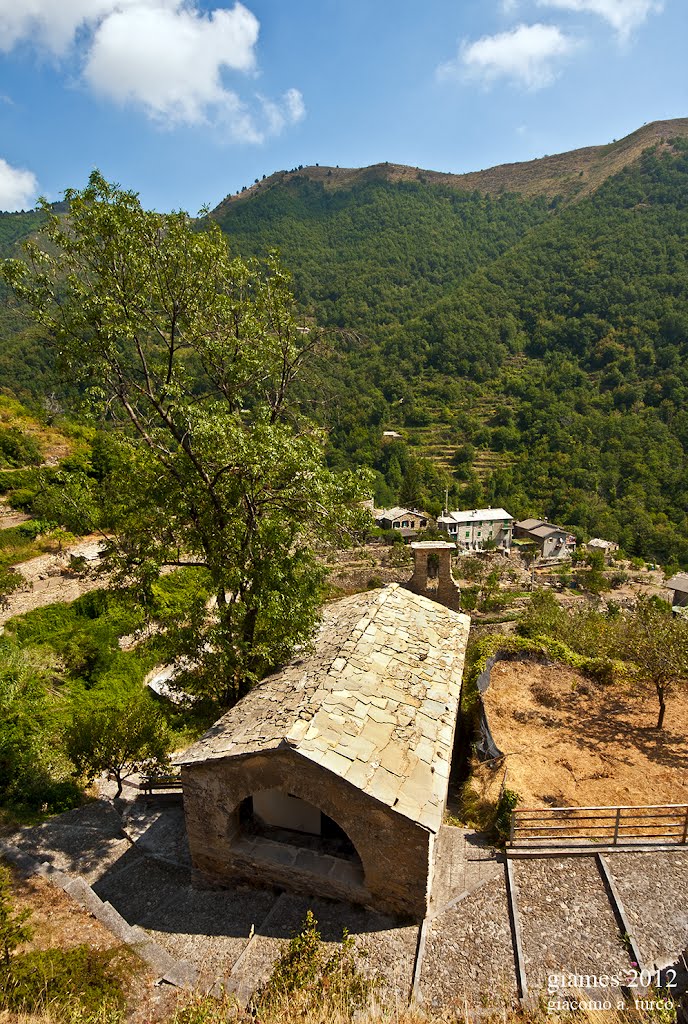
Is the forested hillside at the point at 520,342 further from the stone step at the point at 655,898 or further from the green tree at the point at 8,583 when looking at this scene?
the stone step at the point at 655,898

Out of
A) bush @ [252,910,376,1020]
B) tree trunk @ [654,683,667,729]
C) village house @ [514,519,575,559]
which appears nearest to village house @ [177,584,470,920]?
bush @ [252,910,376,1020]

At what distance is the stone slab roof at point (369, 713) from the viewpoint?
787 cm

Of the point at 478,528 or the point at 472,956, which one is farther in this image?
the point at 478,528

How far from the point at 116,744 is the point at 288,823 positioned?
5055 millimetres

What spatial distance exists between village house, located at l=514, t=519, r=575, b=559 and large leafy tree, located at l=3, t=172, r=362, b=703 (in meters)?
66.9

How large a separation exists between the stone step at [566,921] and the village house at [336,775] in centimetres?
167

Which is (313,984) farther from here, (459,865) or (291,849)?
(459,865)

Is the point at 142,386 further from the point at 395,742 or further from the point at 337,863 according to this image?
the point at 337,863

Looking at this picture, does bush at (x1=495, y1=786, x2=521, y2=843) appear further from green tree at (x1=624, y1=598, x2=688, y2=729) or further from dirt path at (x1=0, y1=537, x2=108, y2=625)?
dirt path at (x1=0, y1=537, x2=108, y2=625)

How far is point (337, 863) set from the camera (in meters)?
8.99

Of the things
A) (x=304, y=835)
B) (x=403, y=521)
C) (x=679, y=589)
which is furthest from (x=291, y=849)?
(x=403, y=521)

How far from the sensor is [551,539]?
7238cm

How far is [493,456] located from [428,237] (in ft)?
354

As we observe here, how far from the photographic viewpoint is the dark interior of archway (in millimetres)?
9516
